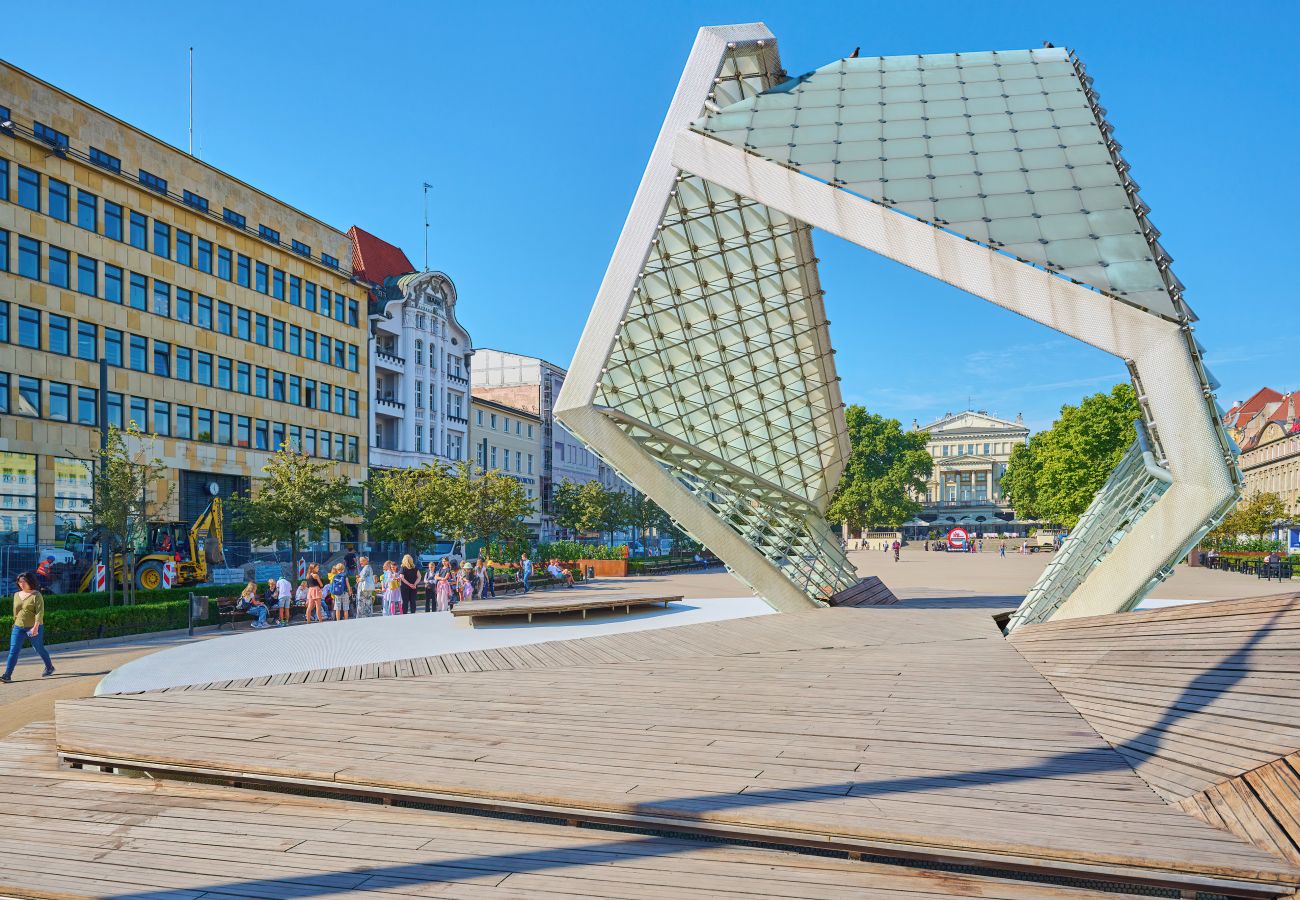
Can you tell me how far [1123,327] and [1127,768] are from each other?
8668 mm

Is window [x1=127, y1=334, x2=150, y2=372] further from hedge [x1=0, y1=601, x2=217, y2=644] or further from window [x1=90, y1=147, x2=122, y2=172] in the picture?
hedge [x1=0, y1=601, x2=217, y2=644]

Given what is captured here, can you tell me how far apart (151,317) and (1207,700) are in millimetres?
54249

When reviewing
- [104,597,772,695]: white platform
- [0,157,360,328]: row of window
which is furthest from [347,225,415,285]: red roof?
[104,597,772,695]: white platform

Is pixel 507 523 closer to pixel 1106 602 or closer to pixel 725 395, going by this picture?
pixel 725 395

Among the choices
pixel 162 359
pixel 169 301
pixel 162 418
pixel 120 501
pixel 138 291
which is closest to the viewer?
pixel 120 501

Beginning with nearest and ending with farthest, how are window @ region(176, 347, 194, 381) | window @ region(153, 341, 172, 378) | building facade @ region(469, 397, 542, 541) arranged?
1. window @ region(153, 341, 172, 378)
2. window @ region(176, 347, 194, 381)
3. building facade @ region(469, 397, 542, 541)

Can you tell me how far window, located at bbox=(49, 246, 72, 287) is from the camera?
45344 mm

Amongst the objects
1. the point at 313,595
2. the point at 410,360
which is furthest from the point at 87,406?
the point at 410,360

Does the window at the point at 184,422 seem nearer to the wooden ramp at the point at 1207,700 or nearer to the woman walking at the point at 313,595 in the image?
the woman walking at the point at 313,595

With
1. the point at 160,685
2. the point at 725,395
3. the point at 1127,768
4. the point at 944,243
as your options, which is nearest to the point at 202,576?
the point at 725,395

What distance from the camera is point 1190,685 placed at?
9469 mm

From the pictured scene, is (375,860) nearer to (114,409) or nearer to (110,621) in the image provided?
(110,621)

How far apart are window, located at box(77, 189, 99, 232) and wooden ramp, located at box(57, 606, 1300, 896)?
43.6 meters

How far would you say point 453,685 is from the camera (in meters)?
12.5
